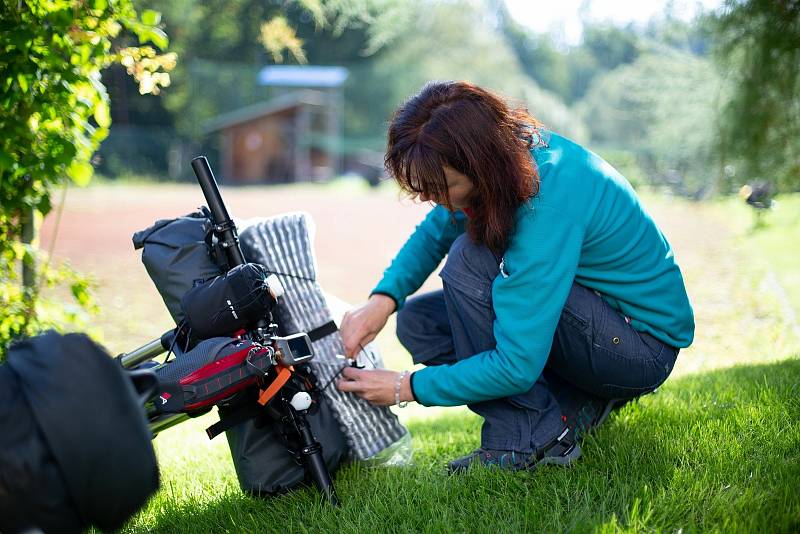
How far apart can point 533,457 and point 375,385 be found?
560 mm

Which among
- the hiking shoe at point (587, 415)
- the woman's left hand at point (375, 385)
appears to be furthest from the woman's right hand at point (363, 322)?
the hiking shoe at point (587, 415)

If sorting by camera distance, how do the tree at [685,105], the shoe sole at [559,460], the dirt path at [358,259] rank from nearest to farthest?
the shoe sole at [559,460]
the dirt path at [358,259]
the tree at [685,105]

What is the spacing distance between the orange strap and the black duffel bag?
0.69m

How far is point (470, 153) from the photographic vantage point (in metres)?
2.32

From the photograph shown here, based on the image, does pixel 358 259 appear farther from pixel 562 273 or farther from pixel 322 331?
pixel 562 273

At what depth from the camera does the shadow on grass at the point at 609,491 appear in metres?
2.07

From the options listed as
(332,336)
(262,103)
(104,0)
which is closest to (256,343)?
(332,336)

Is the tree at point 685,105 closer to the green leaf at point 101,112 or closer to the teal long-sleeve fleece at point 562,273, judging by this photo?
the teal long-sleeve fleece at point 562,273

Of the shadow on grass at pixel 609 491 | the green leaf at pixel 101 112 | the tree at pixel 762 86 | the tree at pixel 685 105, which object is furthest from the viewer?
the tree at pixel 685 105

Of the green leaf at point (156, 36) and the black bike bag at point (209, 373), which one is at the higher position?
the green leaf at point (156, 36)

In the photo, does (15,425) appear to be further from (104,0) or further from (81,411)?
(104,0)

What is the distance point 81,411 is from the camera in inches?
62.6

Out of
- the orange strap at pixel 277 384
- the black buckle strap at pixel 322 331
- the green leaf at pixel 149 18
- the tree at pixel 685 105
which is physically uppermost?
the green leaf at pixel 149 18

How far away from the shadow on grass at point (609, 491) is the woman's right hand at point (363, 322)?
44 cm
